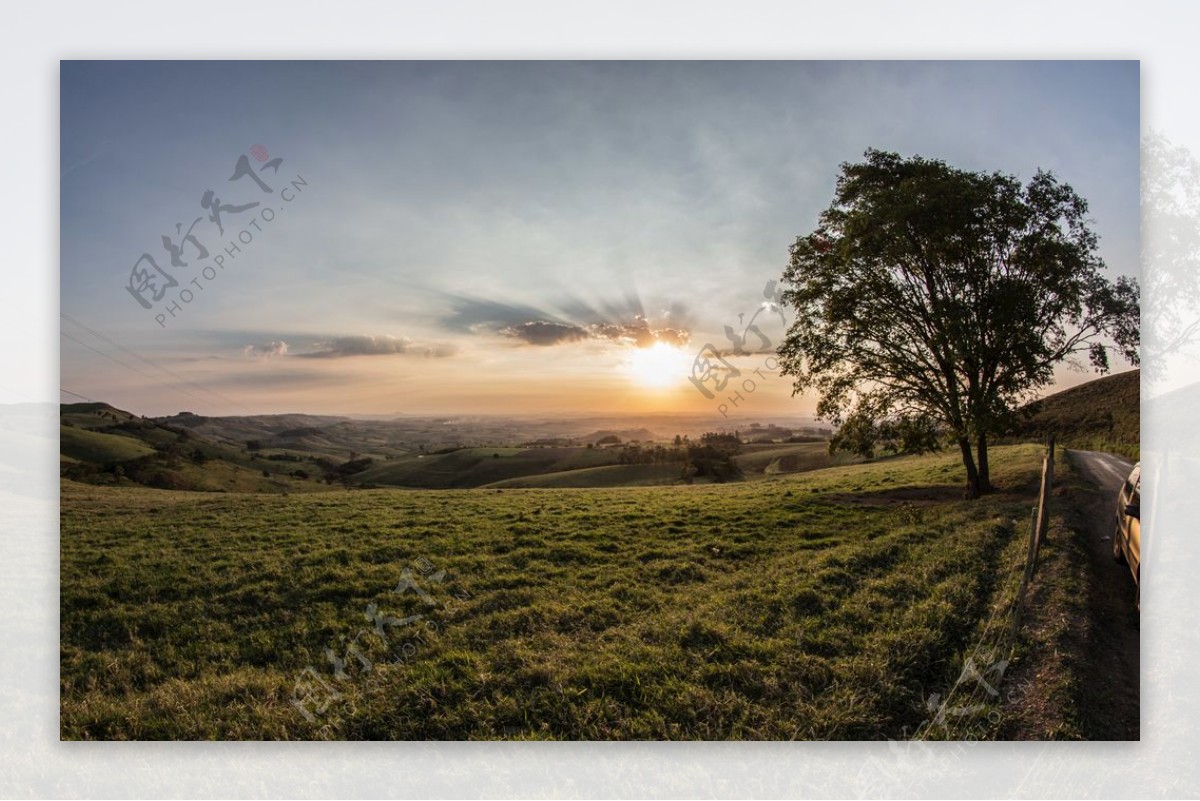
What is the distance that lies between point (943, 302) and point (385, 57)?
518 centimetres

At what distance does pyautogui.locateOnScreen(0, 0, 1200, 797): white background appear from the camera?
4559 mm

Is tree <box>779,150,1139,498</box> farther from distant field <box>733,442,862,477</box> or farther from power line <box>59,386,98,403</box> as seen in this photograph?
power line <box>59,386,98,403</box>

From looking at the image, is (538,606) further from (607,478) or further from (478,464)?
(478,464)

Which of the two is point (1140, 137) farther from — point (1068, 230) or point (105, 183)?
point (105, 183)

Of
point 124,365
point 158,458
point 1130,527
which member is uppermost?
point 124,365

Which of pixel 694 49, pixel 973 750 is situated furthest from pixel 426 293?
pixel 973 750

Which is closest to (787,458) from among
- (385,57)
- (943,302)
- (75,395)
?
(943,302)

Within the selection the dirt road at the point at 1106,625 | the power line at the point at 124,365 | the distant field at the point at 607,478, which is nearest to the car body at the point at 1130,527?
the dirt road at the point at 1106,625

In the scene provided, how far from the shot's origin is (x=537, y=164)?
211 inches

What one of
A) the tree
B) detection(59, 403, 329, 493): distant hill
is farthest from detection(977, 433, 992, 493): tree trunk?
detection(59, 403, 329, 493): distant hill

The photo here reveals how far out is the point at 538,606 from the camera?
16.2ft

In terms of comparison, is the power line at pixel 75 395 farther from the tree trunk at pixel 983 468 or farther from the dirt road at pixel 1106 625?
the dirt road at pixel 1106 625

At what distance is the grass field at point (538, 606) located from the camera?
4391mm

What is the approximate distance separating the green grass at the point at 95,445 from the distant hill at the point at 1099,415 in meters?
7.65
